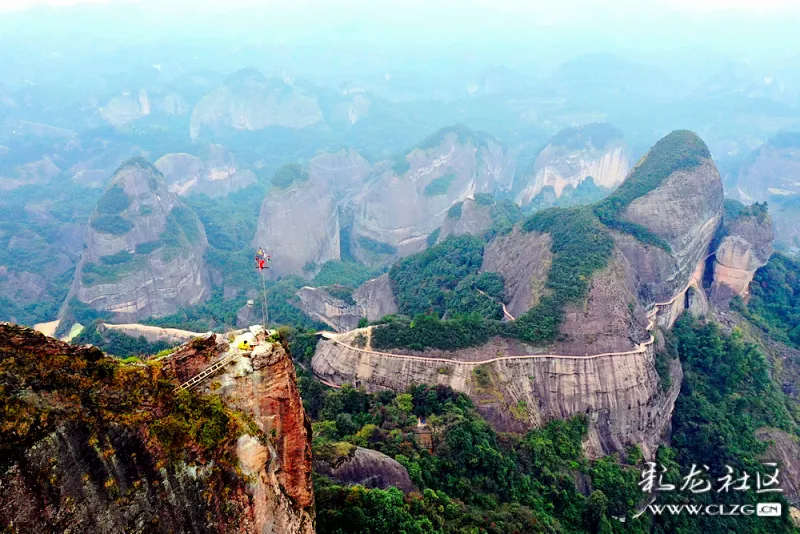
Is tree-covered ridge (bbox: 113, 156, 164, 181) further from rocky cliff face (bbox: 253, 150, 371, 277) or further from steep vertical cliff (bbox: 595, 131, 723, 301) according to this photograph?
steep vertical cliff (bbox: 595, 131, 723, 301)

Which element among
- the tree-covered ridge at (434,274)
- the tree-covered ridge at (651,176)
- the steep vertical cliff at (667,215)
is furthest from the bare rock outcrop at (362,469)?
the tree-covered ridge at (651,176)

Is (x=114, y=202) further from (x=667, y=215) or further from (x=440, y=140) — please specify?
(x=667, y=215)

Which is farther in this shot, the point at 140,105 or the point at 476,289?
the point at 140,105

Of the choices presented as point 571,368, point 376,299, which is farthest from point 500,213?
point 571,368

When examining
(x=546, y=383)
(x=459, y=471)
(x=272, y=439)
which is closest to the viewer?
(x=272, y=439)

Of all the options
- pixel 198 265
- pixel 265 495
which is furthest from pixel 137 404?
pixel 198 265

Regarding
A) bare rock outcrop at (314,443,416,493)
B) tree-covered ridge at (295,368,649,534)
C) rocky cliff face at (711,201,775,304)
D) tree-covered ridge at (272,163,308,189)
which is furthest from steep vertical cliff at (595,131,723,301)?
tree-covered ridge at (272,163,308,189)
